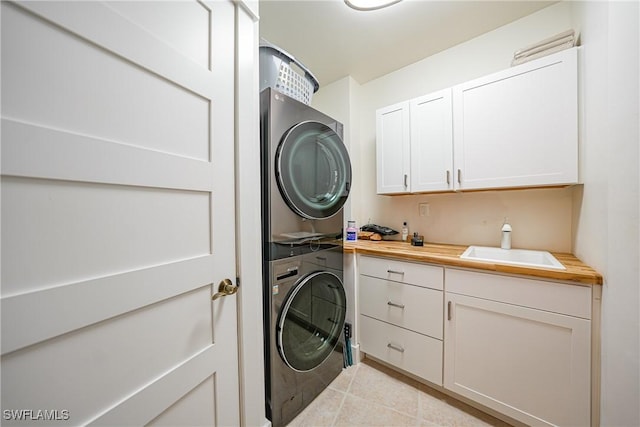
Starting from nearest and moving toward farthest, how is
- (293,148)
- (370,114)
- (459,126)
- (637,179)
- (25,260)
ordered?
(25,260)
(637,179)
(293,148)
(459,126)
(370,114)

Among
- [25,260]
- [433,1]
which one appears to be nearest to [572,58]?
[433,1]

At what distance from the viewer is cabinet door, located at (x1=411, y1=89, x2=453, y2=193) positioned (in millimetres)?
1680

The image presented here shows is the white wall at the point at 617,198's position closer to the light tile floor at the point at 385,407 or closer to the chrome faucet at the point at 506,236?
the chrome faucet at the point at 506,236

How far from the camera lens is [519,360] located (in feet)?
3.93

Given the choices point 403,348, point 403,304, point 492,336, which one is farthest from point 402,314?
point 492,336

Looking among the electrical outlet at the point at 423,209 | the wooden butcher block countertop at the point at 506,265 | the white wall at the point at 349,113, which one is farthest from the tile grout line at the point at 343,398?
the electrical outlet at the point at 423,209

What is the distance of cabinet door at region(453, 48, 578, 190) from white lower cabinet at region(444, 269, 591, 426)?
2.22 ft

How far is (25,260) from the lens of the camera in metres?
0.48

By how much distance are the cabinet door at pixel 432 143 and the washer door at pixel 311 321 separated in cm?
105

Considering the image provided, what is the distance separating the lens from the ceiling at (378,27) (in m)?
1.52

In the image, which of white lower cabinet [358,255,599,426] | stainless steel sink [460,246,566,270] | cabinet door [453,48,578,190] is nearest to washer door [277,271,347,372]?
white lower cabinet [358,255,599,426]

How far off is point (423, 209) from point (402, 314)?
38.5 inches

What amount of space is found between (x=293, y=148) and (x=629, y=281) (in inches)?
58.8

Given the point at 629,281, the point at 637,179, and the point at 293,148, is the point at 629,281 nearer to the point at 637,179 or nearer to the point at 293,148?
the point at 637,179
